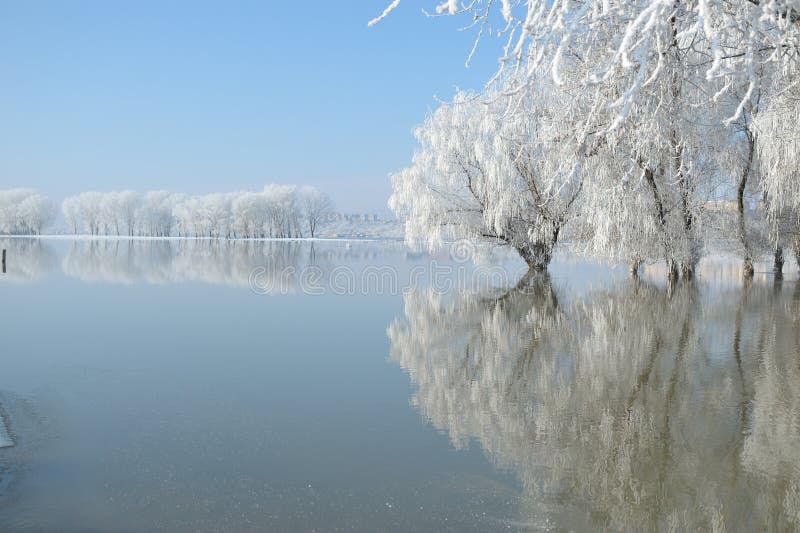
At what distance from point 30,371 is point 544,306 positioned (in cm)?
816

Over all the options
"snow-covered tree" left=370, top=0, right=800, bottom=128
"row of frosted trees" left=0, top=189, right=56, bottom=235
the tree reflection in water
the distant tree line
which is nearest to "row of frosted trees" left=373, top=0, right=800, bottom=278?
"snow-covered tree" left=370, top=0, right=800, bottom=128

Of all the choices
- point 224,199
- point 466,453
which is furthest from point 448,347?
point 224,199

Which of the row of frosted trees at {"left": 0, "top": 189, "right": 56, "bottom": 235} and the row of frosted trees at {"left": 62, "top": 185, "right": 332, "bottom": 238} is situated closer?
the row of frosted trees at {"left": 62, "top": 185, "right": 332, "bottom": 238}

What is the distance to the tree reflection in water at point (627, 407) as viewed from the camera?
3248 mm

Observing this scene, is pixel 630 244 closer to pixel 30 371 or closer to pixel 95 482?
pixel 30 371

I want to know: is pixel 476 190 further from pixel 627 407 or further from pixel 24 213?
pixel 24 213

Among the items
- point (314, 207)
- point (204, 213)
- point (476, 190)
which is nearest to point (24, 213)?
point (204, 213)

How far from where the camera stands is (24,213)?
91188 mm

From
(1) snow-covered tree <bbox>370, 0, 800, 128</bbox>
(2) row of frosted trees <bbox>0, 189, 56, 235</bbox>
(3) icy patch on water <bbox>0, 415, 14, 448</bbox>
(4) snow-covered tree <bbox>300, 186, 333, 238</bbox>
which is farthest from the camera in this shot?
(4) snow-covered tree <bbox>300, 186, 333, 238</bbox>

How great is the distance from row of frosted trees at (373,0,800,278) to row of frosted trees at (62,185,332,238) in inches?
2665

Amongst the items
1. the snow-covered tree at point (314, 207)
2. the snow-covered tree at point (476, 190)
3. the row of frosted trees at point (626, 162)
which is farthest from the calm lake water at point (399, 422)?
the snow-covered tree at point (314, 207)

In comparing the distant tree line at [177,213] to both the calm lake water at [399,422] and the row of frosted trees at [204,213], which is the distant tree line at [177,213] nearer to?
the row of frosted trees at [204,213]

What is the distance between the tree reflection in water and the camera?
325 cm

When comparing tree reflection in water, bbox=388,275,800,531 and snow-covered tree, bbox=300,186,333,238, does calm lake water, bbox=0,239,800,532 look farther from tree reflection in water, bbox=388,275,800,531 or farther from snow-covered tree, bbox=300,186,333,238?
snow-covered tree, bbox=300,186,333,238
